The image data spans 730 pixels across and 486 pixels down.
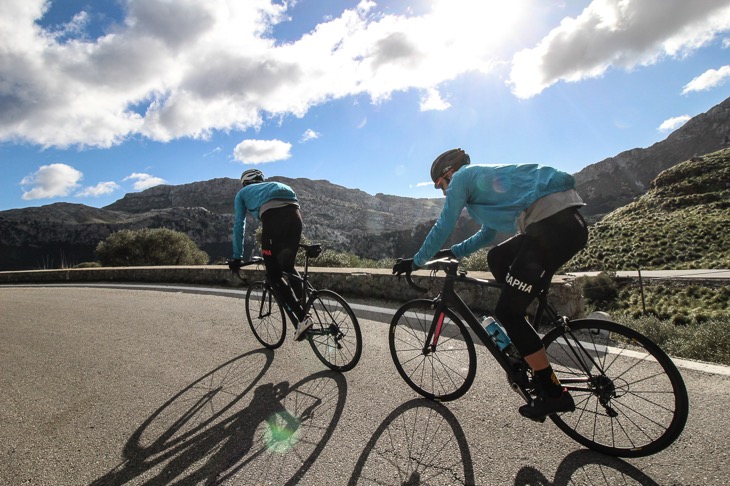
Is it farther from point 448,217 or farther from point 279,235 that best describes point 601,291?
point 448,217

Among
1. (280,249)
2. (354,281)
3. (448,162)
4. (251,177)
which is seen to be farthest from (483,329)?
(354,281)

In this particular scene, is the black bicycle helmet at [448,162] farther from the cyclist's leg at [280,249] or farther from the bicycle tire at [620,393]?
the cyclist's leg at [280,249]

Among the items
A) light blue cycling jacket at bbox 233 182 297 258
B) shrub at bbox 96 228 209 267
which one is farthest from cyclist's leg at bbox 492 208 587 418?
shrub at bbox 96 228 209 267

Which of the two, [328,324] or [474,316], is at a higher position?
[474,316]

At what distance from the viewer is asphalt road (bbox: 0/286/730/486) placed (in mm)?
2152

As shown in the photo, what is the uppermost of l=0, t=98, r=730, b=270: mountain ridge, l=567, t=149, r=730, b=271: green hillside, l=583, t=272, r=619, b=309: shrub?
l=0, t=98, r=730, b=270: mountain ridge

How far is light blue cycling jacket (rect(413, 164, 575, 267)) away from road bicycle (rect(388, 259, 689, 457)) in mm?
422

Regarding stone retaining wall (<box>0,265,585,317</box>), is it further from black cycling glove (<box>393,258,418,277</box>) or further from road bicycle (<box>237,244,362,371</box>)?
black cycling glove (<box>393,258,418,277</box>)

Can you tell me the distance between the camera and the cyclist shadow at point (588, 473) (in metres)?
2.00

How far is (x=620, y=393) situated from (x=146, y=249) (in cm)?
4185

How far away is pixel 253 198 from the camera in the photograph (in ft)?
13.7

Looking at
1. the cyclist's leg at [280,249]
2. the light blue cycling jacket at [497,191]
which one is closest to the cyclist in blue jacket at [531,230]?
the light blue cycling jacket at [497,191]

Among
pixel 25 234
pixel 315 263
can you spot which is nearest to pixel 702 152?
pixel 315 263

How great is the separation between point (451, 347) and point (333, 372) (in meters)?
1.23
